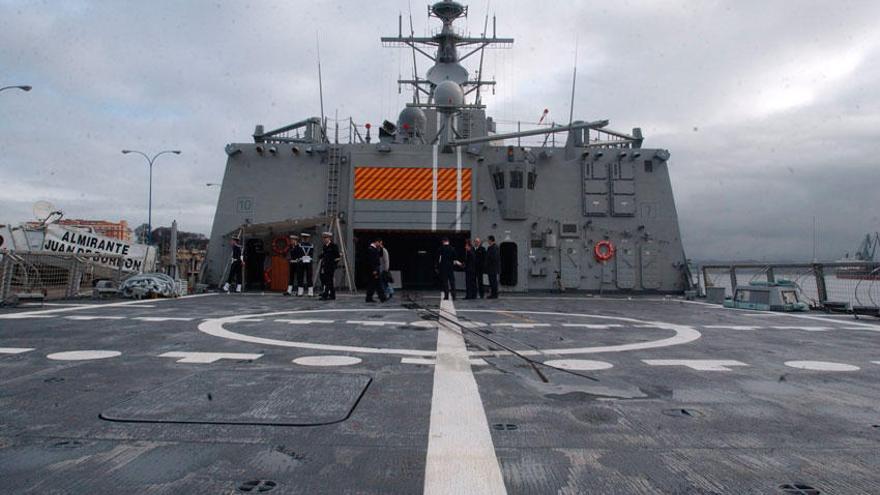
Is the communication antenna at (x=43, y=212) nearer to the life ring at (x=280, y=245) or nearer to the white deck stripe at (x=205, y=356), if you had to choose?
the life ring at (x=280, y=245)

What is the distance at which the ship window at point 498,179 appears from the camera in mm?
16297

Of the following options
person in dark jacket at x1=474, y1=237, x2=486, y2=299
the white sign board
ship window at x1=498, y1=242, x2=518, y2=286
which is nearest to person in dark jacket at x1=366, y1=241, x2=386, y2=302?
person in dark jacket at x1=474, y1=237, x2=486, y2=299

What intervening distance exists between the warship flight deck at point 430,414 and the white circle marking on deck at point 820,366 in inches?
1.7

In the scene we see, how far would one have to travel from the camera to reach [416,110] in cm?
1873

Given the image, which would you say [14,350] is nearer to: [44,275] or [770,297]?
[44,275]

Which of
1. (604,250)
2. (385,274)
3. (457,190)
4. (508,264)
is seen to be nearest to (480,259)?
(385,274)

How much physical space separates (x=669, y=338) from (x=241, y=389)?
525 centimetres

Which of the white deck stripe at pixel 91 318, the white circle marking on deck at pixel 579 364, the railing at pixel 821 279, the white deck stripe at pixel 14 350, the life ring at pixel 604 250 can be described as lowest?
the white circle marking on deck at pixel 579 364

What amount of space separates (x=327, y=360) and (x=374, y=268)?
7.47 metres

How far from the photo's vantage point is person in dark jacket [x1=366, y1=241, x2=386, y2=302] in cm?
1197

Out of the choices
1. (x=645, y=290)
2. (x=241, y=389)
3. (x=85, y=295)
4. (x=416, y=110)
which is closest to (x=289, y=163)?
(x=416, y=110)

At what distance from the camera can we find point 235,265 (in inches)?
591

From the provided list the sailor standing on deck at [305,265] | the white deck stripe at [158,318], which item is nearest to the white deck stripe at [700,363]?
the white deck stripe at [158,318]

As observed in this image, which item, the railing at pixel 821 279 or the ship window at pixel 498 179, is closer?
the railing at pixel 821 279
